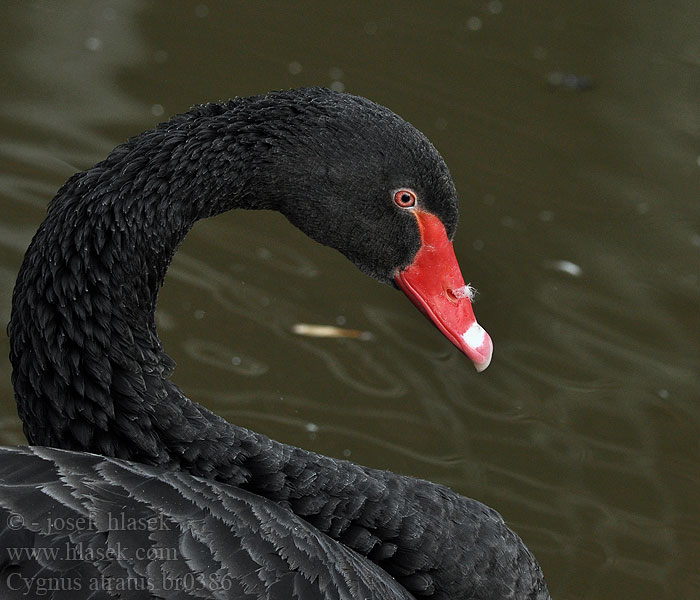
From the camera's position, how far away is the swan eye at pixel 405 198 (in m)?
2.95

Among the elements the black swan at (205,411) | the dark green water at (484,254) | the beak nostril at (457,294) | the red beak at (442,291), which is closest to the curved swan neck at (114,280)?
the black swan at (205,411)

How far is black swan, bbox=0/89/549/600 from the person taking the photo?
7.68ft

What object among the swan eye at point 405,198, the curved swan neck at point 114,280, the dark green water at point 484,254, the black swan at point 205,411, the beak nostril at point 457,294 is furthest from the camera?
the dark green water at point 484,254

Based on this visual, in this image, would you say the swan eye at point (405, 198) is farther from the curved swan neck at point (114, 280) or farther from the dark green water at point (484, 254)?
the dark green water at point (484, 254)

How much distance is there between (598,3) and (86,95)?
333 cm

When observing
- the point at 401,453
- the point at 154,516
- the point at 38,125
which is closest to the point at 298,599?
the point at 154,516

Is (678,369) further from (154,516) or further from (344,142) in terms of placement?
(154,516)

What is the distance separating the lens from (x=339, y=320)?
4605 mm

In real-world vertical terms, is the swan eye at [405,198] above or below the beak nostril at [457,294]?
above

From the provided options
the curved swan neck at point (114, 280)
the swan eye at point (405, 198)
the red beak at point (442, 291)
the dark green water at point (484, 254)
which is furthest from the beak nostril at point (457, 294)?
the dark green water at point (484, 254)

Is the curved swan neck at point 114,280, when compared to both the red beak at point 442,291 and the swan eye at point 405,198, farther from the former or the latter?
the red beak at point 442,291

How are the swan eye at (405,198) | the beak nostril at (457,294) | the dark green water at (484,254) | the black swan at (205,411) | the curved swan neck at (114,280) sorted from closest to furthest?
the black swan at (205,411) → the curved swan neck at (114,280) → the swan eye at (405,198) → the beak nostril at (457,294) → the dark green water at (484,254)

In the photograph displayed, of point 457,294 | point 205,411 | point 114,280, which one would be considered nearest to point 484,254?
Answer: point 457,294

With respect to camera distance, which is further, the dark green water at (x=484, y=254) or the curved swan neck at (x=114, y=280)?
the dark green water at (x=484, y=254)
